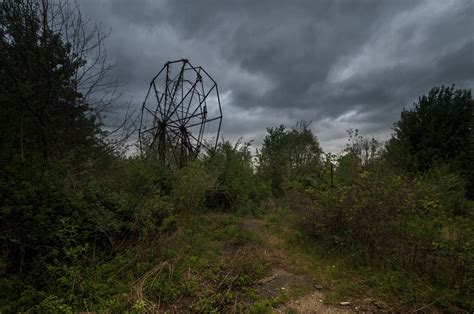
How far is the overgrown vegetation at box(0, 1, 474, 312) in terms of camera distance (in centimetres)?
297

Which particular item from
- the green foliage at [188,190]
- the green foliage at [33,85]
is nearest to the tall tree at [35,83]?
the green foliage at [33,85]

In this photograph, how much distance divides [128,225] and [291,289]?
2.74 m

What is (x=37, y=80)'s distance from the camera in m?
3.68

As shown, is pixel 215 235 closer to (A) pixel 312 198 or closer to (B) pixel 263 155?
(A) pixel 312 198

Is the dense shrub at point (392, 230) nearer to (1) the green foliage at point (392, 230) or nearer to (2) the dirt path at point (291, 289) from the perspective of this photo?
(1) the green foliage at point (392, 230)

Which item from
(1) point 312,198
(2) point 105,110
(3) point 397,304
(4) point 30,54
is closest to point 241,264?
(3) point 397,304

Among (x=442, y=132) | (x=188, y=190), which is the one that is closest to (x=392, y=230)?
(x=188, y=190)

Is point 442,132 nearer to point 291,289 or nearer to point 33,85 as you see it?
point 291,289

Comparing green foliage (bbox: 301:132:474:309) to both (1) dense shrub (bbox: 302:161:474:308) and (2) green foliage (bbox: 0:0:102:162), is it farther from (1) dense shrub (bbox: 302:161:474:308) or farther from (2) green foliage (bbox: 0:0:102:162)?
(2) green foliage (bbox: 0:0:102:162)

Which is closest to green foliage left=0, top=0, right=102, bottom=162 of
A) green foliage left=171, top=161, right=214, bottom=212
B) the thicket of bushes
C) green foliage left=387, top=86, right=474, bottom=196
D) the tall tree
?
the tall tree

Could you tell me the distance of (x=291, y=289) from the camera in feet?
10.7

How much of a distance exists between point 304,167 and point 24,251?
35.2 ft

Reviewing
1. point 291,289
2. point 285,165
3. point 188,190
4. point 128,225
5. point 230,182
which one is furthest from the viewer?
point 285,165

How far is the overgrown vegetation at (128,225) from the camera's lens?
297 centimetres
